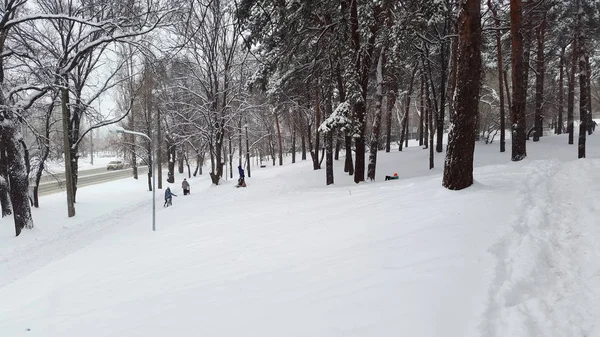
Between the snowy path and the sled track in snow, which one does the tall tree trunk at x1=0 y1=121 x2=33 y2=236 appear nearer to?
the sled track in snow

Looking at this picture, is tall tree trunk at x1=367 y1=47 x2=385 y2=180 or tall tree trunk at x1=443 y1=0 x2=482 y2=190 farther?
tall tree trunk at x1=367 y1=47 x2=385 y2=180

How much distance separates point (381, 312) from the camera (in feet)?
8.87

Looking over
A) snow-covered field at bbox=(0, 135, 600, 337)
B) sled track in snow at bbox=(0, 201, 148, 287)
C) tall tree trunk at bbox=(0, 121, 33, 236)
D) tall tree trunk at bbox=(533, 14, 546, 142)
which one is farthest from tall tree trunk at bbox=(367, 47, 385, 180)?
tall tree trunk at bbox=(0, 121, 33, 236)

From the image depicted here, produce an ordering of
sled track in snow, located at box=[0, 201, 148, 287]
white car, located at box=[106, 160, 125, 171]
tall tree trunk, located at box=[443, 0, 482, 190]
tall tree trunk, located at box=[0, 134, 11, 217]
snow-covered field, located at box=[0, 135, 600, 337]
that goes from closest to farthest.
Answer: snow-covered field, located at box=[0, 135, 600, 337] < tall tree trunk, located at box=[443, 0, 482, 190] < sled track in snow, located at box=[0, 201, 148, 287] < tall tree trunk, located at box=[0, 134, 11, 217] < white car, located at box=[106, 160, 125, 171]

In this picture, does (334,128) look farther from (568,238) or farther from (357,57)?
(568,238)

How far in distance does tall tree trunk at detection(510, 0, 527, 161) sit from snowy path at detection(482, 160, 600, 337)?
8909 mm

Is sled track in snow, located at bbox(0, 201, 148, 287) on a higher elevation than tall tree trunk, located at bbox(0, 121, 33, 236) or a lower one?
lower

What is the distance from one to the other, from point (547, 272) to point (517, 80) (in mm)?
12638

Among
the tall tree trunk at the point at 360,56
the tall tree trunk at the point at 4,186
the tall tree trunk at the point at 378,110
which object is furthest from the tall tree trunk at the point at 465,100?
the tall tree trunk at the point at 4,186

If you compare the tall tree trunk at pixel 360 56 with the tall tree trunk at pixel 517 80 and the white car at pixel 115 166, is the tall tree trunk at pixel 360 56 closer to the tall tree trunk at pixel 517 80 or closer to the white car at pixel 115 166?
the tall tree trunk at pixel 517 80

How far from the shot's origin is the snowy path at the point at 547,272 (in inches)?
99.3

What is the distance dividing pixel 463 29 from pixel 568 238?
4.42m

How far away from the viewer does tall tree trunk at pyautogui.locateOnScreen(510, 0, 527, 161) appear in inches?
484

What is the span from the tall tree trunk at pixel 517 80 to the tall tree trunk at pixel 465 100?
819 centimetres
